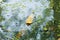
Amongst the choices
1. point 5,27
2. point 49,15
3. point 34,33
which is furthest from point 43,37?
point 5,27

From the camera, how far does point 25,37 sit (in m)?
2.42

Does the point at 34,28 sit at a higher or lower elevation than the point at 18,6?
lower

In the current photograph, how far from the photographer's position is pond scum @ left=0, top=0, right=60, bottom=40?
7.86 feet

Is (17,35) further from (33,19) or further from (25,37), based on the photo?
(33,19)

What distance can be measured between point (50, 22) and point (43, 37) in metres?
0.19

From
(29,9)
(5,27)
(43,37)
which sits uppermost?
(29,9)

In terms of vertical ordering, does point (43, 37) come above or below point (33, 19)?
below

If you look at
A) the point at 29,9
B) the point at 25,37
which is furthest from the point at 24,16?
the point at 25,37

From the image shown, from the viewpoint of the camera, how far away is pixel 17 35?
241cm

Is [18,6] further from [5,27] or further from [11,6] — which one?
[5,27]

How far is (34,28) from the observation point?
242cm

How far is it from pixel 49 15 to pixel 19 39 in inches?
17.7

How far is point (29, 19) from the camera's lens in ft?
7.84

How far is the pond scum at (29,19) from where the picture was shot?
7.86ft
